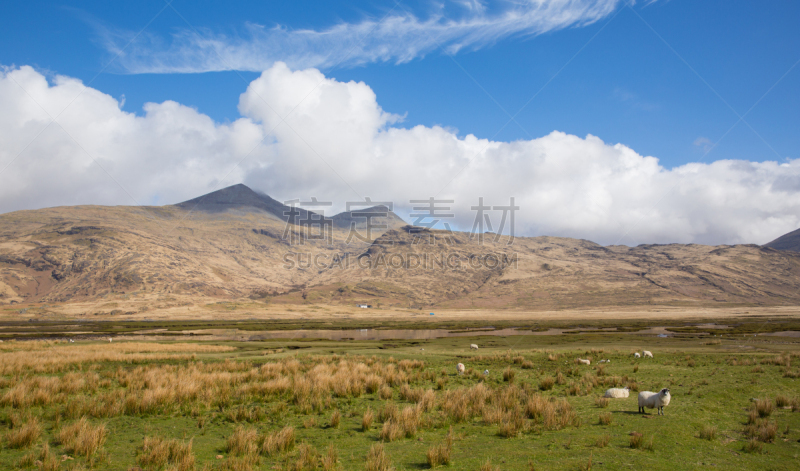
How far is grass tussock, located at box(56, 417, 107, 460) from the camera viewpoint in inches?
307

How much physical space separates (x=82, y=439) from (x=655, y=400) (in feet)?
43.7

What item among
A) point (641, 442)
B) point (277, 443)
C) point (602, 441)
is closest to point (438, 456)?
point (277, 443)

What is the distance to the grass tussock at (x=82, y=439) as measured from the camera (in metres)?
7.80

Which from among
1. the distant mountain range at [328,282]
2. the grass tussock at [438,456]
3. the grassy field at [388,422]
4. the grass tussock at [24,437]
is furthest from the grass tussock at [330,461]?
the distant mountain range at [328,282]

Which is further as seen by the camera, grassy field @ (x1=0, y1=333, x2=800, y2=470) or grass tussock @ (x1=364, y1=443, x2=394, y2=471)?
grassy field @ (x1=0, y1=333, x2=800, y2=470)

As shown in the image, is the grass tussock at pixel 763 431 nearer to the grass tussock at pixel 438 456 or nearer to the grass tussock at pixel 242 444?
the grass tussock at pixel 438 456

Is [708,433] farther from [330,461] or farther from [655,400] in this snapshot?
[330,461]

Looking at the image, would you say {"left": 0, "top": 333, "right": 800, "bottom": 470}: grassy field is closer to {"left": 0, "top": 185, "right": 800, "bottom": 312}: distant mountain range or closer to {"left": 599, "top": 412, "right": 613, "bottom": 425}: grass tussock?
{"left": 599, "top": 412, "right": 613, "bottom": 425}: grass tussock

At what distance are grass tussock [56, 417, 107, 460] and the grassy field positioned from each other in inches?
1.2

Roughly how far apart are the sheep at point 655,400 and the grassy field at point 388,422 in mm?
236

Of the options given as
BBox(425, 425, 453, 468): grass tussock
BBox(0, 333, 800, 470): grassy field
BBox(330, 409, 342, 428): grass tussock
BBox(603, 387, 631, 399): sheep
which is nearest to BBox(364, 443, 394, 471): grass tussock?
BBox(0, 333, 800, 470): grassy field

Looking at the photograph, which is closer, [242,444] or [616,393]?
[242,444]

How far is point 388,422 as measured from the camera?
380 inches

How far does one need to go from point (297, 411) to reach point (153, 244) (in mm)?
195445
